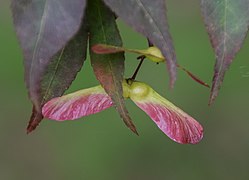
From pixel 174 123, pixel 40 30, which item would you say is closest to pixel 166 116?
pixel 174 123

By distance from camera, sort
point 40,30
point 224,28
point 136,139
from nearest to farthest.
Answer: point 40,30
point 224,28
point 136,139

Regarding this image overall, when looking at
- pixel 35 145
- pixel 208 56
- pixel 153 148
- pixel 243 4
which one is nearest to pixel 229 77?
pixel 208 56

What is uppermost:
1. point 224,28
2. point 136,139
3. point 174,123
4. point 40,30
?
point 40,30

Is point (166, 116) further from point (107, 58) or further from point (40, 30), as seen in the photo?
point (40, 30)

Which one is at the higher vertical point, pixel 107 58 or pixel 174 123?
pixel 107 58

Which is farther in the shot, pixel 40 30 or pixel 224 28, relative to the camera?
pixel 224 28
